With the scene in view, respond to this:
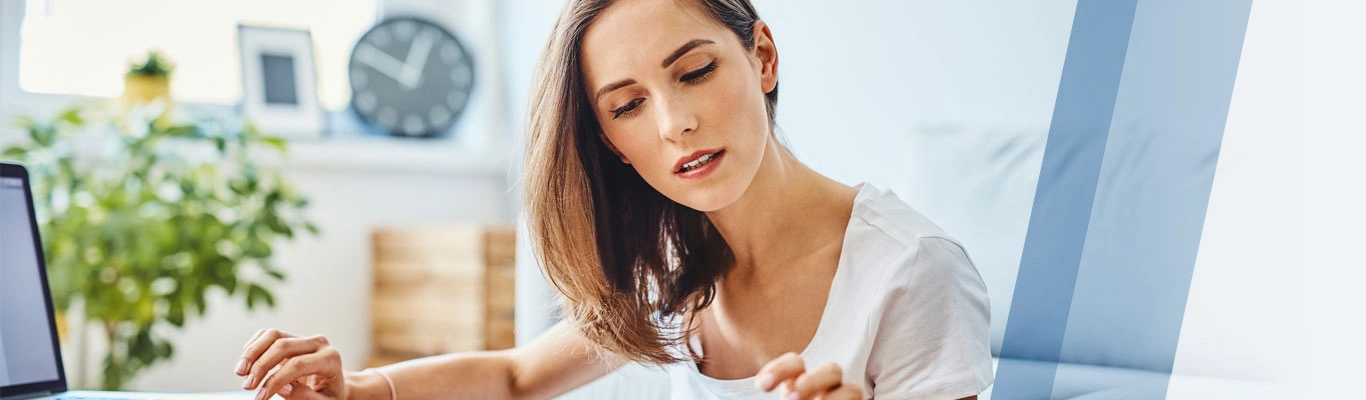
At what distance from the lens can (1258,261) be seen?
0.44m

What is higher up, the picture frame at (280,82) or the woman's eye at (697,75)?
the woman's eye at (697,75)

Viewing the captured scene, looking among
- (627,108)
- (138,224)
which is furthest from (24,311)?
(138,224)

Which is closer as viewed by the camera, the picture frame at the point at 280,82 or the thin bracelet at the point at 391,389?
the thin bracelet at the point at 391,389

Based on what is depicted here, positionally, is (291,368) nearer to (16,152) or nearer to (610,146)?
(610,146)

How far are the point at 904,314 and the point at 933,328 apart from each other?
0.02 metres

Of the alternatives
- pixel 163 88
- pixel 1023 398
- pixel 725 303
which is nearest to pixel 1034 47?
pixel 1023 398

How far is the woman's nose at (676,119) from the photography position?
729 mm

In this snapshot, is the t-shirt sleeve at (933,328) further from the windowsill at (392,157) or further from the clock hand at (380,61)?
the clock hand at (380,61)

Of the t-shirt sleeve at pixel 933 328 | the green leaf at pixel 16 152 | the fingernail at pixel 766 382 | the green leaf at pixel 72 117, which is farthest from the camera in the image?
the green leaf at pixel 72 117

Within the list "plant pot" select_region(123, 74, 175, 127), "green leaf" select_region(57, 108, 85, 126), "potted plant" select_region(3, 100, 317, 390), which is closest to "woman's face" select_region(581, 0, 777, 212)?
"potted plant" select_region(3, 100, 317, 390)

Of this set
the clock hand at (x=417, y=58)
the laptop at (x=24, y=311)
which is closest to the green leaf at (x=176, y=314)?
the clock hand at (x=417, y=58)

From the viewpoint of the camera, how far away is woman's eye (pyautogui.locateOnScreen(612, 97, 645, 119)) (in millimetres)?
780

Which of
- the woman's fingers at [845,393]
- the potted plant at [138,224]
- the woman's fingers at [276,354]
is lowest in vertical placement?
the potted plant at [138,224]

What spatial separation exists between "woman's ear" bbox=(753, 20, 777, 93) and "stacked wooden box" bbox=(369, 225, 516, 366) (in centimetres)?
163
